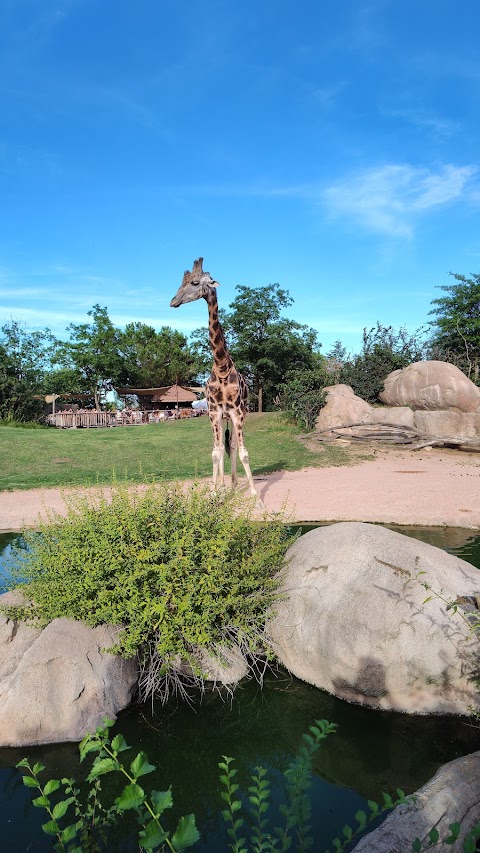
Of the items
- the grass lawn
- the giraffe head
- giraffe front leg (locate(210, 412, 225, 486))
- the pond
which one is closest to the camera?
the pond

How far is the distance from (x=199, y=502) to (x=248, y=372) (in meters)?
22.6

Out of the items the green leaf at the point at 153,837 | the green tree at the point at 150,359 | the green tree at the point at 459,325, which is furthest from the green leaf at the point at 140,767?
the green tree at the point at 150,359

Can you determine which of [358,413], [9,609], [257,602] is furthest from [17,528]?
[358,413]

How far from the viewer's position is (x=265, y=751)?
399cm

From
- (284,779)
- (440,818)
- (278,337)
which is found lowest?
(284,779)

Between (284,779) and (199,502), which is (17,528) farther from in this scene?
(284,779)

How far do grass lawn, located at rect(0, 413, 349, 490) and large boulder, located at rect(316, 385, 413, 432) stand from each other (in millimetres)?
1335

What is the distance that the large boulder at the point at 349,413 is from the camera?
21.0 m

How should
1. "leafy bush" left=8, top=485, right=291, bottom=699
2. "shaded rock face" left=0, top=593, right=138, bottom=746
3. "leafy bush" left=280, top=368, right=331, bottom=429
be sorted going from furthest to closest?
"leafy bush" left=280, top=368, right=331, bottom=429 < "leafy bush" left=8, top=485, right=291, bottom=699 < "shaded rock face" left=0, top=593, right=138, bottom=746

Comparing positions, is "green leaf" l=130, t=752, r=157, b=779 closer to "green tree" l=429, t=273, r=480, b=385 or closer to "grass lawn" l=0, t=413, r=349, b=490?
"grass lawn" l=0, t=413, r=349, b=490

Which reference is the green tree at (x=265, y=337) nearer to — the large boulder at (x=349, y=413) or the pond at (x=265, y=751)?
the large boulder at (x=349, y=413)

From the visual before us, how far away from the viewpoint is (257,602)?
479cm

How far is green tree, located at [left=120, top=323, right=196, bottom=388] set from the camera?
48.8 meters

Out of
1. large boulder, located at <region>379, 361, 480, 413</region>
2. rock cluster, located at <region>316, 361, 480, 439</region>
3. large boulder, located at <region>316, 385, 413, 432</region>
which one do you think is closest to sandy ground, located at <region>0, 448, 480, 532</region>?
rock cluster, located at <region>316, 361, 480, 439</region>
